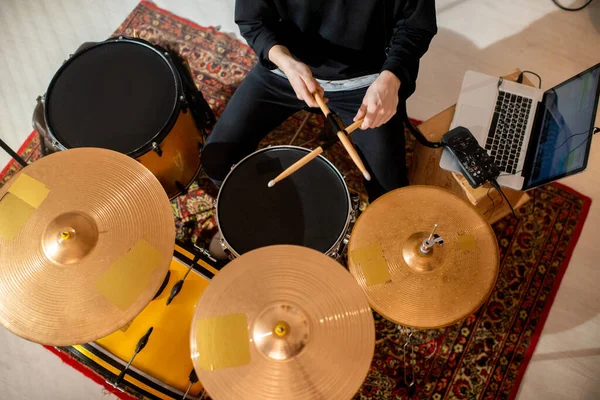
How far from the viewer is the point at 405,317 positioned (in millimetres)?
1105

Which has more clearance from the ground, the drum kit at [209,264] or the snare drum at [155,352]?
the drum kit at [209,264]

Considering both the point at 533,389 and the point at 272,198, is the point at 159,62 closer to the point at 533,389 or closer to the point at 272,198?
the point at 272,198

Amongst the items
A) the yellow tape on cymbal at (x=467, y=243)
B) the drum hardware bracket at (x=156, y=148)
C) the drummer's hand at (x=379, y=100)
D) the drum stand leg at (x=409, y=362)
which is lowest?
the drum stand leg at (x=409, y=362)

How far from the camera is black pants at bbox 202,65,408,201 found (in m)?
1.36

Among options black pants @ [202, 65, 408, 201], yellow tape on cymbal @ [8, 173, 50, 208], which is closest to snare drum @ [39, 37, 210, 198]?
black pants @ [202, 65, 408, 201]

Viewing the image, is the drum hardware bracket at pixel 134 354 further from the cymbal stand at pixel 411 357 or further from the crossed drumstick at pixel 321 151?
the cymbal stand at pixel 411 357

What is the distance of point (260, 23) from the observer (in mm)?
1280

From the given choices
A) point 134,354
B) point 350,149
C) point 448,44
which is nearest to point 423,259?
point 350,149

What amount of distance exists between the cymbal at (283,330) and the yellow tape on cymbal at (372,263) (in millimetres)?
210

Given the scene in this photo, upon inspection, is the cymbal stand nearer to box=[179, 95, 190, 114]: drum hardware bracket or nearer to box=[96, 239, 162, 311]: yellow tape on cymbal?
box=[96, 239, 162, 311]: yellow tape on cymbal

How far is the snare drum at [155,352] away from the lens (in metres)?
1.14

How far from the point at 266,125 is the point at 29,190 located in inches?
28.3

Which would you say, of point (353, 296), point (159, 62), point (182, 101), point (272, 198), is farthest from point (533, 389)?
point (159, 62)

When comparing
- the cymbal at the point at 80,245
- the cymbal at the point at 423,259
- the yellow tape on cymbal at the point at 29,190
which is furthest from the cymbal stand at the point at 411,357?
the yellow tape on cymbal at the point at 29,190
